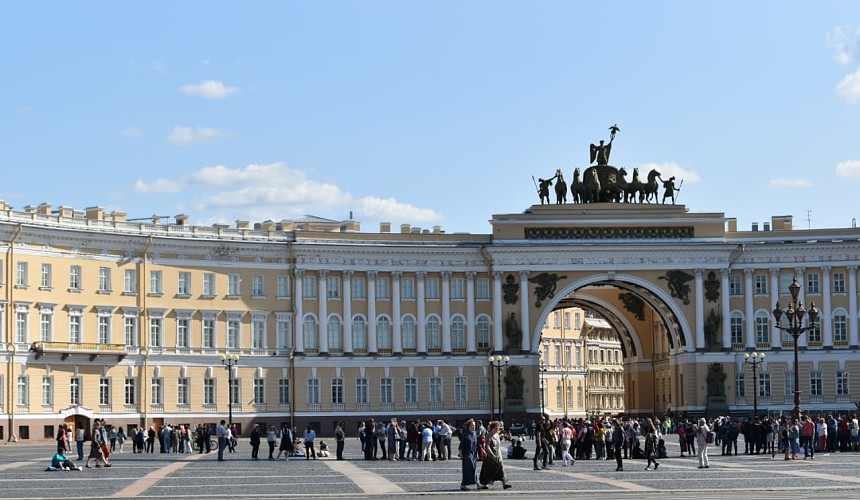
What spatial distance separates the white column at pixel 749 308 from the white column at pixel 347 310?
24020 mm

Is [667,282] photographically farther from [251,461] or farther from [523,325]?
[251,461]

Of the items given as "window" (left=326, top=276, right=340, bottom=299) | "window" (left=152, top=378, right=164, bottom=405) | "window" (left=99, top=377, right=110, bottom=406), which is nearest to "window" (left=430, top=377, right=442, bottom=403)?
"window" (left=326, top=276, right=340, bottom=299)

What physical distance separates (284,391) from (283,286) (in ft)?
20.0

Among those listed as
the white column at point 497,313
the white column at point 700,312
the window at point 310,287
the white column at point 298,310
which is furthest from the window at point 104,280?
the white column at point 700,312

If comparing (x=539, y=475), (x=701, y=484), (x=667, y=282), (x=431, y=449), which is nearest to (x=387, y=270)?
(x=667, y=282)

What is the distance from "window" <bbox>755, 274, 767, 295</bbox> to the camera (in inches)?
3903

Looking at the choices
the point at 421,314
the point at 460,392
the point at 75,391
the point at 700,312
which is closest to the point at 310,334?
the point at 421,314

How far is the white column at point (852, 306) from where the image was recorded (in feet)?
322

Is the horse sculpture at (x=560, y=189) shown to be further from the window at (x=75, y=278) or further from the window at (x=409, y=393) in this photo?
the window at (x=75, y=278)

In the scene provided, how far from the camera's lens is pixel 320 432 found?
94.2m

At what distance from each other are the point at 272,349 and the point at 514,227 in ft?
52.9

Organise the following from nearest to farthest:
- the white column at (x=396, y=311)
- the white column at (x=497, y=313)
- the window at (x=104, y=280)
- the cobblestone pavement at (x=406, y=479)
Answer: the cobblestone pavement at (x=406, y=479)
the window at (x=104, y=280)
the white column at (x=396, y=311)
the white column at (x=497, y=313)

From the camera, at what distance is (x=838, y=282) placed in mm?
98750

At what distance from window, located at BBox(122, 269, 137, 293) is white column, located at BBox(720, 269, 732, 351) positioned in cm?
3476
